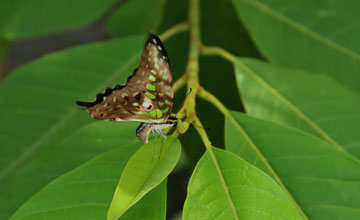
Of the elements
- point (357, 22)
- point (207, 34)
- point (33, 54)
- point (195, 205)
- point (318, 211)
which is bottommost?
point (318, 211)

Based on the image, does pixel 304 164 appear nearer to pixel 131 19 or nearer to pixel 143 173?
pixel 143 173

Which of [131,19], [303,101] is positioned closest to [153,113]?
[303,101]

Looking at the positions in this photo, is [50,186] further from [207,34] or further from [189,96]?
[207,34]

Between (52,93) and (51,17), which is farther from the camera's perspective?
(51,17)

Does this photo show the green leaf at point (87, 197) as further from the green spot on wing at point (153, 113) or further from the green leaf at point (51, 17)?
the green leaf at point (51, 17)

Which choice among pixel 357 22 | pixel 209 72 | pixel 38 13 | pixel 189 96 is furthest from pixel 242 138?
pixel 38 13

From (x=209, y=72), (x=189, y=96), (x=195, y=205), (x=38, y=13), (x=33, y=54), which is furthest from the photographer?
(x=33, y=54)

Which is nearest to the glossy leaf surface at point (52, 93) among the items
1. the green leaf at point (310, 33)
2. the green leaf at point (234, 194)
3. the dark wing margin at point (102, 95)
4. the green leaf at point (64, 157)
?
the green leaf at point (64, 157)
